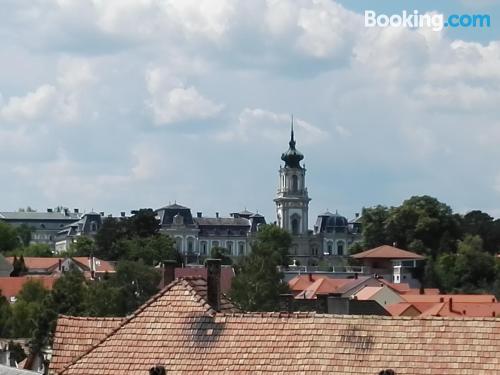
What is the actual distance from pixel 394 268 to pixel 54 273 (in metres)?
41.5

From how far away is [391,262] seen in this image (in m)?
154

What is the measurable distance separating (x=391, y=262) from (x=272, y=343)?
127462 millimetres

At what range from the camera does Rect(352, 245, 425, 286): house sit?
153000 millimetres

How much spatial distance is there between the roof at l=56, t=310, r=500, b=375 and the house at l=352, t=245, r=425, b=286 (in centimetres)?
12422

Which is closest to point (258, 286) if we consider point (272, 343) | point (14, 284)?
point (272, 343)

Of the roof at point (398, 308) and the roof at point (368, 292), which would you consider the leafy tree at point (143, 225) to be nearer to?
the roof at point (368, 292)

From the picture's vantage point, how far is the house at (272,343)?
1022 inches

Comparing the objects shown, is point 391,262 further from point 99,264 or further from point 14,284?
point 99,264

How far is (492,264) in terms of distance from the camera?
502ft

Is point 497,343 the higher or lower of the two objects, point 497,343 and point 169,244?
the lower

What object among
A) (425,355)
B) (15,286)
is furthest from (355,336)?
(15,286)

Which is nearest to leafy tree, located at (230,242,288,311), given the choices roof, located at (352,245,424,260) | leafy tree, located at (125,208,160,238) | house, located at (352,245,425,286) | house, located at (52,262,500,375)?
house, located at (52,262,500,375)

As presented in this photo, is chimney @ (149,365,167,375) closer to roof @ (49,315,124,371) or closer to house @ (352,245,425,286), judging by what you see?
roof @ (49,315,124,371)

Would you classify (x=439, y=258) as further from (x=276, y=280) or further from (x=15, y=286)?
(x=276, y=280)
